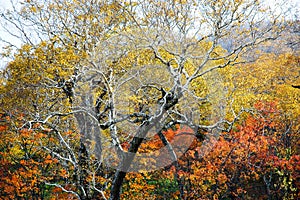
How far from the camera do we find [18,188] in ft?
37.5

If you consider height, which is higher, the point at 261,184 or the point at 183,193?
the point at 261,184

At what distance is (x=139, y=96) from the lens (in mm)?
9430

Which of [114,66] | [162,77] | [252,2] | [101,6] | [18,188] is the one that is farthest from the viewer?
[18,188]

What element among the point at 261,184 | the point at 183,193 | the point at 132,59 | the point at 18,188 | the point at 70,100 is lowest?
the point at 18,188

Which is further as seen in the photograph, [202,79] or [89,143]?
[202,79]

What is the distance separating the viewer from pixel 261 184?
44.2 ft

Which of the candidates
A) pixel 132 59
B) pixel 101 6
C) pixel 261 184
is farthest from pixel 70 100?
pixel 261 184

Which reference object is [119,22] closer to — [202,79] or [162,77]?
[162,77]

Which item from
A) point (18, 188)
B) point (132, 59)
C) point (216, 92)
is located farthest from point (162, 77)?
point (18, 188)

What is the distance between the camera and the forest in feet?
23.7

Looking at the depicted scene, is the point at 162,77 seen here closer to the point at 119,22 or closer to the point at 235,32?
the point at 119,22

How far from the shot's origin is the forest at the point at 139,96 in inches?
284

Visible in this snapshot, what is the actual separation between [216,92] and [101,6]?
6.76m

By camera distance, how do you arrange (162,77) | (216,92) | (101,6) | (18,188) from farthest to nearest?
(216,92) → (18,188) → (162,77) → (101,6)
